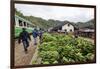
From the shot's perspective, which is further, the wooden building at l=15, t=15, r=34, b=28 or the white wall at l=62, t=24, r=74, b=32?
the white wall at l=62, t=24, r=74, b=32

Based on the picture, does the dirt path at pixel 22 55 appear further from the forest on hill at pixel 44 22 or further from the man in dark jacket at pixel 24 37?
the forest on hill at pixel 44 22

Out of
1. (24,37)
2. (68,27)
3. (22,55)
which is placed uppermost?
(68,27)

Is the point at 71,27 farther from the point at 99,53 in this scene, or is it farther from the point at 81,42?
the point at 99,53

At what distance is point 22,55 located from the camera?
1.96 meters

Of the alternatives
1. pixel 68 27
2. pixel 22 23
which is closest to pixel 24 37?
pixel 22 23

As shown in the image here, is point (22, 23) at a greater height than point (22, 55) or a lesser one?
greater

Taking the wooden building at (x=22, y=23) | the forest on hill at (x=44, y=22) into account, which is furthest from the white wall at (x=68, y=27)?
the wooden building at (x=22, y=23)

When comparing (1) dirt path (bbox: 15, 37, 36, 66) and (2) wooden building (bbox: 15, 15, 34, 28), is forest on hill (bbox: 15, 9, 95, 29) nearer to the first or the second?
(2) wooden building (bbox: 15, 15, 34, 28)

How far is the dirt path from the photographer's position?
1943 millimetres

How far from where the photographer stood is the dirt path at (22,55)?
1.94 metres

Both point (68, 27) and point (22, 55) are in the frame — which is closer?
point (22, 55)

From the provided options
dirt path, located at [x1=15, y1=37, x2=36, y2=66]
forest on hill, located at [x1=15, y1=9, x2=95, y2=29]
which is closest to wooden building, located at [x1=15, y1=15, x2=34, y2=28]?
forest on hill, located at [x1=15, y1=9, x2=95, y2=29]

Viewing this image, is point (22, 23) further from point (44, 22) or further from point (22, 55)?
point (22, 55)

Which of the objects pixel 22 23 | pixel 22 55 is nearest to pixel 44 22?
pixel 22 23
